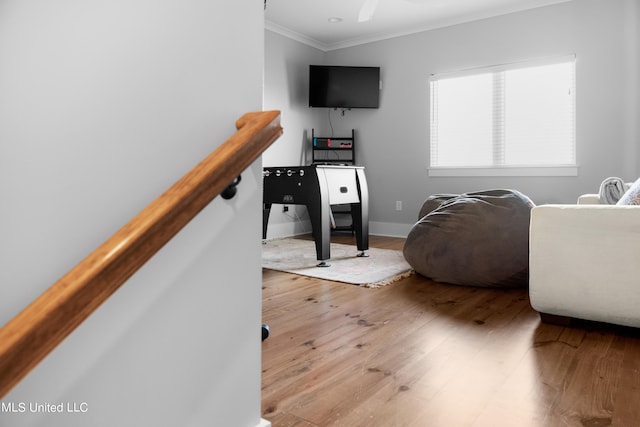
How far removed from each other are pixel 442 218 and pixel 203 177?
8.03ft

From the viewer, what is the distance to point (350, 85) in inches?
212

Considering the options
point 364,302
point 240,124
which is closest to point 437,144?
point 364,302

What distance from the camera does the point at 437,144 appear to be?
200 inches

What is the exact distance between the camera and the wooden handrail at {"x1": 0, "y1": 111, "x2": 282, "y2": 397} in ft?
1.52

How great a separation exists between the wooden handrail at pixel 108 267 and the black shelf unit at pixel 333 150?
4843 mm

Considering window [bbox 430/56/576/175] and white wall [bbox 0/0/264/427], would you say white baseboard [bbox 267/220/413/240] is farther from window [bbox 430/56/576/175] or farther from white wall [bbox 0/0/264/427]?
white wall [bbox 0/0/264/427]

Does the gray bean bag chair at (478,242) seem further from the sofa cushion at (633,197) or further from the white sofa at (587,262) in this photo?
the sofa cushion at (633,197)

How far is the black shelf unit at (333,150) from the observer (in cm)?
557

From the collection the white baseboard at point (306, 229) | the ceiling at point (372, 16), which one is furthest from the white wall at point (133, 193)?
the white baseboard at point (306, 229)

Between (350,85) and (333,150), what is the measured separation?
0.84 metres

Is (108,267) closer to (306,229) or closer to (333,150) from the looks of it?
(306,229)

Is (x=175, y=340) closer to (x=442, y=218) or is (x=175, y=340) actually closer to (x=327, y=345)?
(x=327, y=345)

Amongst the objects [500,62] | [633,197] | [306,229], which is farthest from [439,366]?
[306,229]

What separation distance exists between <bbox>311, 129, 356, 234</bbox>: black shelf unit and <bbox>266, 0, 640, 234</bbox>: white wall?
0.13 meters
